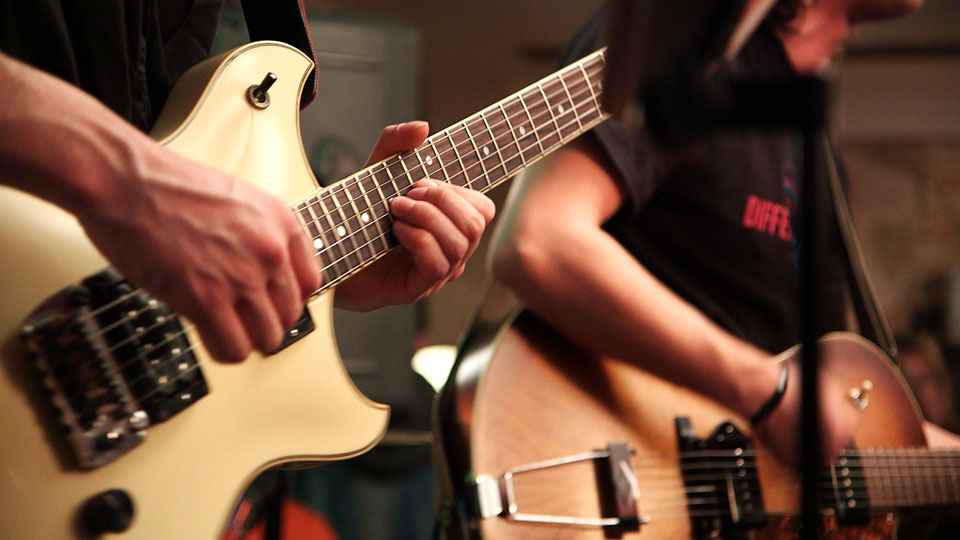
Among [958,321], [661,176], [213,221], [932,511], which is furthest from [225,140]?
[958,321]

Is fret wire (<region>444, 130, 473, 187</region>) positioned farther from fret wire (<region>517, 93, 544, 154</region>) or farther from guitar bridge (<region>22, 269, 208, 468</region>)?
guitar bridge (<region>22, 269, 208, 468</region>)

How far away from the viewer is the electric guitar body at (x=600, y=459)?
1063 millimetres

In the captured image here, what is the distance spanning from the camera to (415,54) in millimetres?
2260

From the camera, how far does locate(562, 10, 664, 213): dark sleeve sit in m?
1.22

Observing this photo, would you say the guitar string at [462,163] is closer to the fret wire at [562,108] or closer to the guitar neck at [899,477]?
the fret wire at [562,108]

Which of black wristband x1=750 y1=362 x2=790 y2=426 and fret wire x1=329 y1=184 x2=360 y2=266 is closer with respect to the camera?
fret wire x1=329 y1=184 x2=360 y2=266

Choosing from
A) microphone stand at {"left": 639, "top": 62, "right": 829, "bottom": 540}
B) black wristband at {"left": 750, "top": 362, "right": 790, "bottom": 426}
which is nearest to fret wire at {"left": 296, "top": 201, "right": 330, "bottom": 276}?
microphone stand at {"left": 639, "top": 62, "right": 829, "bottom": 540}

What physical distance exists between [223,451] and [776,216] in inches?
40.1

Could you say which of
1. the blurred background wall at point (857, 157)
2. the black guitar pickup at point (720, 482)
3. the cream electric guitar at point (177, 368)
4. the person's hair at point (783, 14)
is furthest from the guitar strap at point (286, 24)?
the blurred background wall at point (857, 157)

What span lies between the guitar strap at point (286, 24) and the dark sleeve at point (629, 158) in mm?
438

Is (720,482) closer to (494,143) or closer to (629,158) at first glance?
(629,158)

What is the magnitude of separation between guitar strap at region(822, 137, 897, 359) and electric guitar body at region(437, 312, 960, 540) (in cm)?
21

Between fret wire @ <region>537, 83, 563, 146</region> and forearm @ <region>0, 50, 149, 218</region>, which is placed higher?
fret wire @ <region>537, 83, 563, 146</region>

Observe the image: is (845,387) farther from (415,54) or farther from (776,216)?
(415,54)
